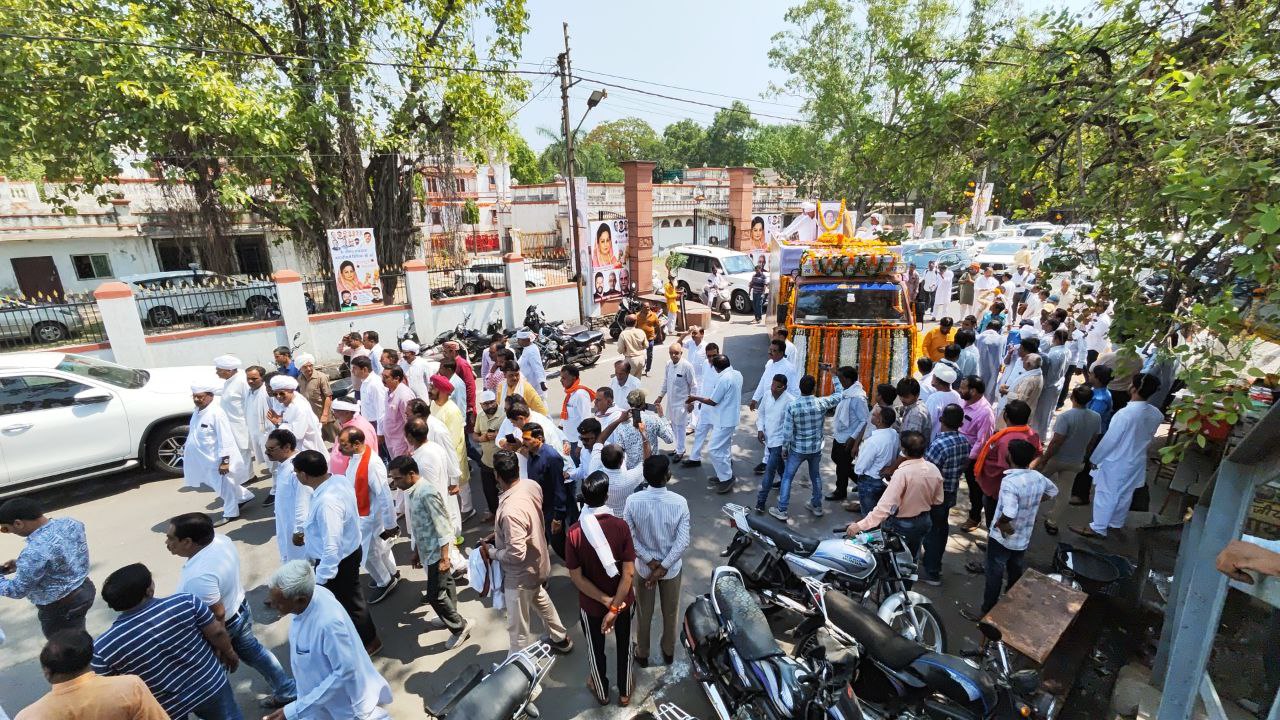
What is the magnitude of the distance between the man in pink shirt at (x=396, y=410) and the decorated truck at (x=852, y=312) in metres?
5.38

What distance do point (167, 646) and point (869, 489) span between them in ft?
16.2

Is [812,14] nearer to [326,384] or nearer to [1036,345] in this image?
[1036,345]

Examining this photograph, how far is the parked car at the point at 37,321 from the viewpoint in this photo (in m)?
8.98

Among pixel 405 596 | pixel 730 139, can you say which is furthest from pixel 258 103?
pixel 730 139

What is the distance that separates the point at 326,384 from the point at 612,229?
9632 millimetres

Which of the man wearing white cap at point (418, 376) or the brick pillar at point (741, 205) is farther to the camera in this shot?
the brick pillar at point (741, 205)

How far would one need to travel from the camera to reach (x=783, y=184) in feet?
125

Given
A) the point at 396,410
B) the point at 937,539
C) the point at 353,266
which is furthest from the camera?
the point at 353,266

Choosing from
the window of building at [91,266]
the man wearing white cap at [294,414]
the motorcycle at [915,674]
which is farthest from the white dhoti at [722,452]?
the window of building at [91,266]

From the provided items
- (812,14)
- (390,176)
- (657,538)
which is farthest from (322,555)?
(812,14)

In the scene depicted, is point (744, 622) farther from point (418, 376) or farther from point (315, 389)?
point (315, 389)

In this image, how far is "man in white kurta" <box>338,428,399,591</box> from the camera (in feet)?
14.0

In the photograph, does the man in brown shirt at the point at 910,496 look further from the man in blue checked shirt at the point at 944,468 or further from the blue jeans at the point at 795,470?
→ the blue jeans at the point at 795,470

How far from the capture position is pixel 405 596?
15.8ft
